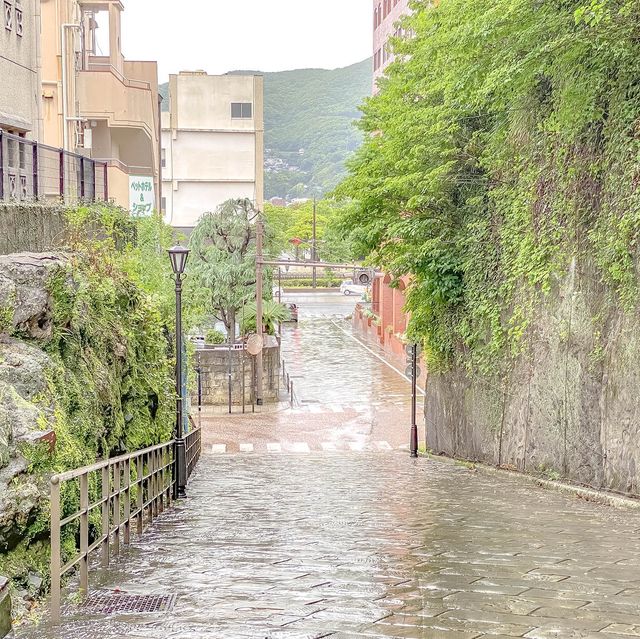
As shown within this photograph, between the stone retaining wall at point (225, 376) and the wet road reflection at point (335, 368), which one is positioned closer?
the wet road reflection at point (335, 368)

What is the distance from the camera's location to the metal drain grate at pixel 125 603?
716cm

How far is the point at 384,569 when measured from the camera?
8.72 m

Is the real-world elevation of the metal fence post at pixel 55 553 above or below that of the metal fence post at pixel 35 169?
below

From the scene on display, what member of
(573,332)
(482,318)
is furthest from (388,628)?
(482,318)

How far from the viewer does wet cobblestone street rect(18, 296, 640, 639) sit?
22.0 feet

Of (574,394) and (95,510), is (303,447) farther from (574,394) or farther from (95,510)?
(95,510)

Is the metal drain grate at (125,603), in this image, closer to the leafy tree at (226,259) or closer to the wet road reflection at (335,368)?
the wet road reflection at (335,368)

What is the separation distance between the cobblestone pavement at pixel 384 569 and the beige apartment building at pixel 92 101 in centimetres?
1587

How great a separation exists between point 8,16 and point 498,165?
10.3m

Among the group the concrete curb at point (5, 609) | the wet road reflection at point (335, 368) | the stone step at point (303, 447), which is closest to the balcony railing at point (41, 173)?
the concrete curb at point (5, 609)

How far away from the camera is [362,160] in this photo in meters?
26.2

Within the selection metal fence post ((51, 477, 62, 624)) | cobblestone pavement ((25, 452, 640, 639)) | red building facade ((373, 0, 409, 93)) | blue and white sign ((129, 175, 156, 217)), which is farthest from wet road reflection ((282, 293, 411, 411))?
metal fence post ((51, 477, 62, 624))

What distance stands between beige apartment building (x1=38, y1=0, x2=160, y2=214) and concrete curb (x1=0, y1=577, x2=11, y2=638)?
69.4 ft

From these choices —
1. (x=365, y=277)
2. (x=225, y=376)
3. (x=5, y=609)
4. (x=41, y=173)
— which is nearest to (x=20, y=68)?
(x=41, y=173)
